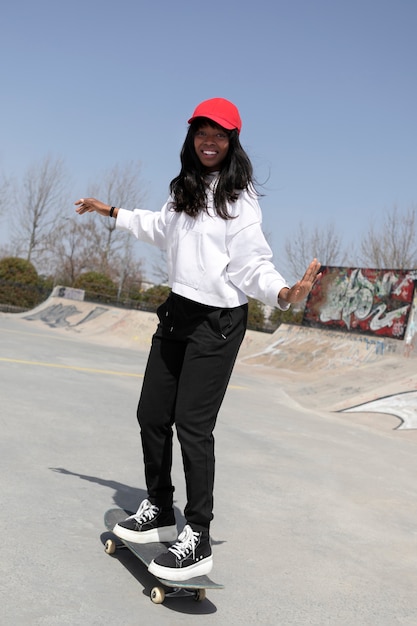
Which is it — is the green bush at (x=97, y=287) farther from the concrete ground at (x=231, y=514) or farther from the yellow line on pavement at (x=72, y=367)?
the concrete ground at (x=231, y=514)

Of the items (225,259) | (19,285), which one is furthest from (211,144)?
(19,285)

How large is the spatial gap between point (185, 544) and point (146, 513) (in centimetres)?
34

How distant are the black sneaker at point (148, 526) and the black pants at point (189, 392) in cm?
4

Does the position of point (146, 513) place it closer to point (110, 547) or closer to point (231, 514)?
point (110, 547)

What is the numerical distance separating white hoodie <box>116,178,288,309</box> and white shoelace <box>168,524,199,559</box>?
0.87 m

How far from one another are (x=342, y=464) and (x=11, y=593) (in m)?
3.71

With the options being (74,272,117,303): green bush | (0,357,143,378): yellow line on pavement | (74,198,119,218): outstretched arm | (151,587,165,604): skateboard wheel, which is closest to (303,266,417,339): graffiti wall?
(0,357,143,378): yellow line on pavement

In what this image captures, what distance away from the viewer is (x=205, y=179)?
2723 millimetres

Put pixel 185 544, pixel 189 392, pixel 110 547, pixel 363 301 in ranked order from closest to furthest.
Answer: pixel 185 544
pixel 189 392
pixel 110 547
pixel 363 301

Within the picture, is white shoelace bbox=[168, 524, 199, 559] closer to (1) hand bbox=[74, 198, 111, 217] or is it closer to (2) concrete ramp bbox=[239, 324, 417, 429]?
(1) hand bbox=[74, 198, 111, 217]

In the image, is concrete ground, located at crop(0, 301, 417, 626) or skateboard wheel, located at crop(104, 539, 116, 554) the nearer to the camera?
concrete ground, located at crop(0, 301, 417, 626)

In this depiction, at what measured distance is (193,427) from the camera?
99.0 inches

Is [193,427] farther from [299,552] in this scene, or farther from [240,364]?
[240,364]

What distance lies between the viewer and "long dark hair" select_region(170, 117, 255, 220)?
2.64m
